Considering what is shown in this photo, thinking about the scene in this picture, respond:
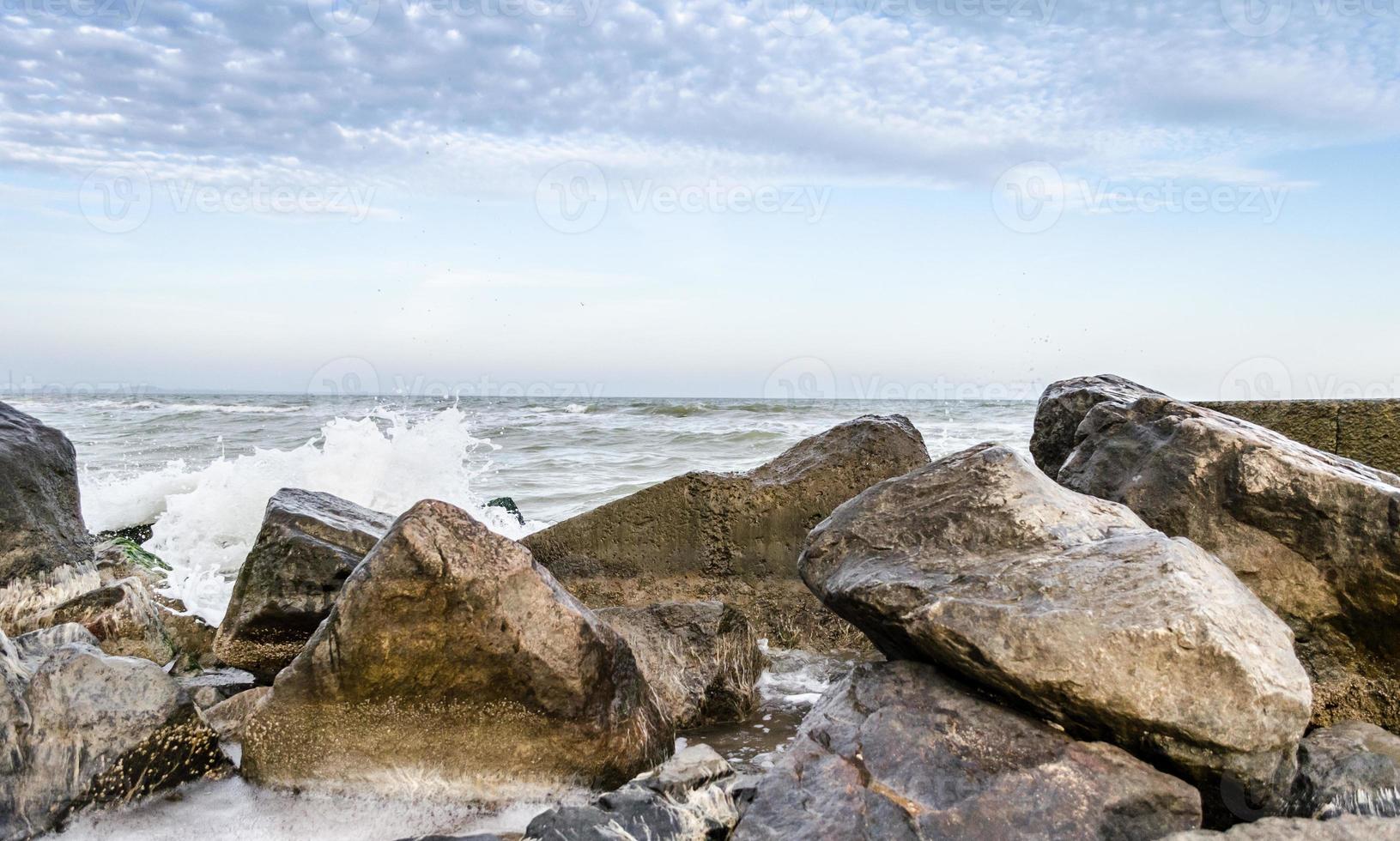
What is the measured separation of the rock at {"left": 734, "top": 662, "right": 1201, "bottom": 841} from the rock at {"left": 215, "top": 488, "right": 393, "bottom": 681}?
8.06ft

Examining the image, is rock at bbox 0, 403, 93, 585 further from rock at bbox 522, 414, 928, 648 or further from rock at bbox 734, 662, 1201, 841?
rock at bbox 734, 662, 1201, 841

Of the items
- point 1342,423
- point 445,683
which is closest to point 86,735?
point 445,683

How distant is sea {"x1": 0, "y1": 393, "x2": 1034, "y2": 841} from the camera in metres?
3.08

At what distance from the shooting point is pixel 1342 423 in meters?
5.29

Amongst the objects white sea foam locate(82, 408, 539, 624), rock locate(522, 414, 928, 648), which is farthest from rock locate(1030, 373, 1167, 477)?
white sea foam locate(82, 408, 539, 624)

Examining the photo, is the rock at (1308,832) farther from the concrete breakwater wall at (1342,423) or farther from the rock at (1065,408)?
the concrete breakwater wall at (1342,423)

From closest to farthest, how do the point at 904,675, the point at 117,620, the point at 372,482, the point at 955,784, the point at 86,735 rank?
the point at 955,784 < the point at 904,675 < the point at 86,735 < the point at 117,620 < the point at 372,482

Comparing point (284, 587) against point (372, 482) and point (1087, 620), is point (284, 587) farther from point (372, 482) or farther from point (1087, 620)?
point (372, 482)

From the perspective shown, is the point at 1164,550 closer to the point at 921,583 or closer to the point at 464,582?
the point at 921,583

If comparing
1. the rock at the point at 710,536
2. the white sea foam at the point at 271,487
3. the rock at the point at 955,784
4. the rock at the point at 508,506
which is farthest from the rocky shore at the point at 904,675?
the rock at the point at 508,506

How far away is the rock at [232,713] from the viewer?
149 inches

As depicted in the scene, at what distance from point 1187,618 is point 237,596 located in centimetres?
385

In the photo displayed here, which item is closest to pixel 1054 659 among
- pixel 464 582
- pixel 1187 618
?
pixel 1187 618

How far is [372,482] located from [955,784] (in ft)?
29.4
